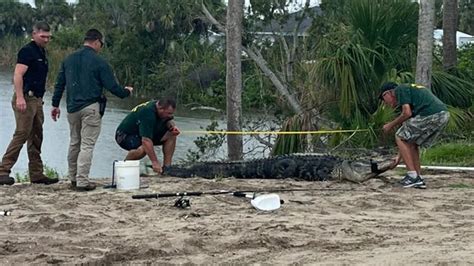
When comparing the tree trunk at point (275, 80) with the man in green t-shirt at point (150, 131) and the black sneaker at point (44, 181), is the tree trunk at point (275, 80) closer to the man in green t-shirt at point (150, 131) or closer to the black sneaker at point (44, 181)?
the man in green t-shirt at point (150, 131)

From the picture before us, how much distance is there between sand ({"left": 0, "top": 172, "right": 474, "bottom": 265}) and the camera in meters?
5.91

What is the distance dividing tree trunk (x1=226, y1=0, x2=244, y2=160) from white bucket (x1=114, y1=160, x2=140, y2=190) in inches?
205

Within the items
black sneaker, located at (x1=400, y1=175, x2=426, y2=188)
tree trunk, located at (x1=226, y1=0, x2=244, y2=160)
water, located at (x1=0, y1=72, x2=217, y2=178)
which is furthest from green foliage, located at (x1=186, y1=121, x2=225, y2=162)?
black sneaker, located at (x1=400, y1=175, x2=426, y2=188)

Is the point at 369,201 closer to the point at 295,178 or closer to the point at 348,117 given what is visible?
the point at 295,178

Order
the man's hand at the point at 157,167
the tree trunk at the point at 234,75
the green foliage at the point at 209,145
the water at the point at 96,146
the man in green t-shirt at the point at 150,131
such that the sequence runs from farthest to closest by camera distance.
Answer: the water at the point at 96,146, the green foliage at the point at 209,145, the tree trunk at the point at 234,75, the man's hand at the point at 157,167, the man in green t-shirt at the point at 150,131

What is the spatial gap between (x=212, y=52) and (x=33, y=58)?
3017cm

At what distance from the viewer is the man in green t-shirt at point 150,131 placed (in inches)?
372

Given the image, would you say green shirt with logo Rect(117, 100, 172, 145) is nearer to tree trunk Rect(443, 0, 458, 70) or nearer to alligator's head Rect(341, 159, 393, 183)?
alligator's head Rect(341, 159, 393, 183)

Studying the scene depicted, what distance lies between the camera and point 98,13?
5144 cm

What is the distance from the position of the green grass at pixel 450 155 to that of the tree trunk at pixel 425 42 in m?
1.54

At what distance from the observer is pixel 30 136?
9094 millimetres

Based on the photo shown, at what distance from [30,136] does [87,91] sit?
87cm

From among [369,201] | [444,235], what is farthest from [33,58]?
[444,235]

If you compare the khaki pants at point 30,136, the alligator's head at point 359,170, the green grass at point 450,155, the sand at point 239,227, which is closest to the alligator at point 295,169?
the alligator's head at point 359,170
